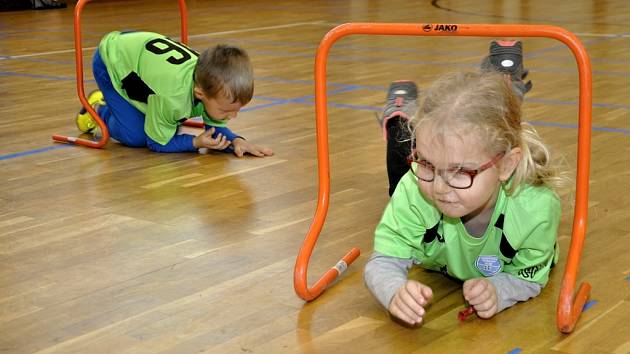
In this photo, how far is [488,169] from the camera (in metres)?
1.71

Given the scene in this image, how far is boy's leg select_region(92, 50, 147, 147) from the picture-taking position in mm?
3623

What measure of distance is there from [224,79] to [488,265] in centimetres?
150

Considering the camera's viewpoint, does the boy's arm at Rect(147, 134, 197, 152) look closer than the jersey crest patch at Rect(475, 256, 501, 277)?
No

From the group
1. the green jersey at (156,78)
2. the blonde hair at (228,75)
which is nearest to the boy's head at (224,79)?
the blonde hair at (228,75)

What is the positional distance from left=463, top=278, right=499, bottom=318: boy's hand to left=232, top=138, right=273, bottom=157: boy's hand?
65.7 inches

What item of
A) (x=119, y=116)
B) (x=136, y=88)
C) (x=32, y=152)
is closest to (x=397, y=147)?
(x=136, y=88)

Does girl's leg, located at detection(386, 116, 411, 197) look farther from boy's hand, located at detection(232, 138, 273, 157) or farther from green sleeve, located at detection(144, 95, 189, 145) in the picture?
green sleeve, located at detection(144, 95, 189, 145)

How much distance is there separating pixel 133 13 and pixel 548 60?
569 cm

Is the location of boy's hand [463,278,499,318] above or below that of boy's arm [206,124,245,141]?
above

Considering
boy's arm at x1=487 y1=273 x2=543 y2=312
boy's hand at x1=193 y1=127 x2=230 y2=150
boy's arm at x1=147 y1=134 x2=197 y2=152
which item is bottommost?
boy's arm at x1=147 y1=134 x2=197 y2=152

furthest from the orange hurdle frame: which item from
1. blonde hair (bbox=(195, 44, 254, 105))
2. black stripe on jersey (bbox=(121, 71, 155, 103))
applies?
black stripe on jersey (bbox=(121, 71, 155, 103))

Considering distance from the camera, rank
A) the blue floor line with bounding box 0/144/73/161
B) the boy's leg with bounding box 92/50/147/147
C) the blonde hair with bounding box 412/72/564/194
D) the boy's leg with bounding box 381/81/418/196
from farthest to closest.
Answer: the boy's leg with bounding box 92/50/147/147
the blue floor line with bounding box 0/144/73/161
the boy's leg with bounding box 381/81/418/196
the blonde hair with bounding box 412/72/564/194

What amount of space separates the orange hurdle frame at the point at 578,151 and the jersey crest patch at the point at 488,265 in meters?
0.14

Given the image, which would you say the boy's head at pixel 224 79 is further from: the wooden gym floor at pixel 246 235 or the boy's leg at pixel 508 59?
the boy's leg at pixel 508 59
